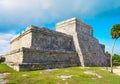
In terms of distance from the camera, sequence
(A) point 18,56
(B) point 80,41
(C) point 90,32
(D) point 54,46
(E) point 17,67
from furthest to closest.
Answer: (C) point 90,32 → (B) point 80,41 → (D) point 54,46 → (A) point 18,56 → (E) point 17,67

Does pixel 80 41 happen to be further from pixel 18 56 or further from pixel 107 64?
pixel 18 56

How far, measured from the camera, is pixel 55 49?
23.9m

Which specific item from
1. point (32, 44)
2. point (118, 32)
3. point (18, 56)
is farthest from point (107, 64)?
point (18, 56)

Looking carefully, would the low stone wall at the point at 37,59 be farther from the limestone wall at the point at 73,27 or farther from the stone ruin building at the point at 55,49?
the limestone wall at the point at 73,27

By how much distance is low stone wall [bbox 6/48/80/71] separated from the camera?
52.0ft

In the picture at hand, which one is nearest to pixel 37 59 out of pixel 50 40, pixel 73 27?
pixel 50 40

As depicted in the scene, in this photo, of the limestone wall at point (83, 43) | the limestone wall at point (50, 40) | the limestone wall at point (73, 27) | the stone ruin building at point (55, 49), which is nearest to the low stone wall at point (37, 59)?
the stone ruin building at point (55, 49)

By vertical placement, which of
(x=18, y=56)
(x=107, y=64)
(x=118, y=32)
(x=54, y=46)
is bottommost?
(x=107, y=64)

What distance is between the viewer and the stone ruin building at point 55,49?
17.4 metres

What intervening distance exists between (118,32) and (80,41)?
8002 millimetres

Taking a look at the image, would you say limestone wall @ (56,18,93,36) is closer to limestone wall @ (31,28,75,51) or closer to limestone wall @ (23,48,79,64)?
limestone wall @ (31,28,75,51)

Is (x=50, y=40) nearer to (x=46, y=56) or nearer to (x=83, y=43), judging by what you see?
(x=46, y=56)

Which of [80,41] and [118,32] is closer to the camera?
[118,32]

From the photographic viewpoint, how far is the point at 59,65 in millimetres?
19531
